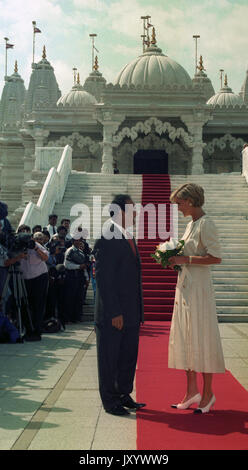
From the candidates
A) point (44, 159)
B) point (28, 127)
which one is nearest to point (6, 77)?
point (28, 127)

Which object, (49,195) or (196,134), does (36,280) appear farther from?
(196,134)

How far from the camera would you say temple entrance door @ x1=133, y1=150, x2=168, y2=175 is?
29156 mm

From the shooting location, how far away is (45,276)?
10195 mm

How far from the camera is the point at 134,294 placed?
5.79 meters

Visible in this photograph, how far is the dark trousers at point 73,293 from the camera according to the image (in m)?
12.1

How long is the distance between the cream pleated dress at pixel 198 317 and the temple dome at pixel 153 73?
74.5 ft

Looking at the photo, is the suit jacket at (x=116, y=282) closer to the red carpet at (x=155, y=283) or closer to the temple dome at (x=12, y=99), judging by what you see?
the red carpet at (x=155, y=283)

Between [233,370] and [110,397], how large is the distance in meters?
2.41

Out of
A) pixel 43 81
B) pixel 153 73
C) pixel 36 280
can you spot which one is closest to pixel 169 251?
pixel 36 280

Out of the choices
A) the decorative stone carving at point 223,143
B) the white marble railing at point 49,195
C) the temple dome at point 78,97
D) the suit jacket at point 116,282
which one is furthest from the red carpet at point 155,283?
the temple dome at point 78,97

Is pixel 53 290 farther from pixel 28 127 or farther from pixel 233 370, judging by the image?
pixel 28 127

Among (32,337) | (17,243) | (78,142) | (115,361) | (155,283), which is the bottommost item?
(32,337)

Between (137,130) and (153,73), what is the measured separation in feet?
12.9

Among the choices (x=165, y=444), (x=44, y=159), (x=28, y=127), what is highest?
(x=28, y=127)
